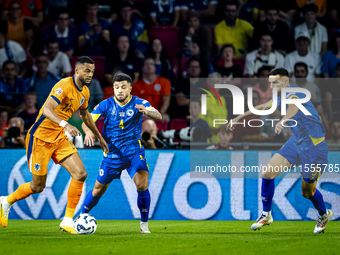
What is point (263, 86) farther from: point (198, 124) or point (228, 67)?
point (198, 124)

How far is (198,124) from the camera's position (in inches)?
362

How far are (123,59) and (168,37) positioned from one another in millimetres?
1532

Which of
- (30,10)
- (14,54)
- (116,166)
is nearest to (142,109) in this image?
(116,166)

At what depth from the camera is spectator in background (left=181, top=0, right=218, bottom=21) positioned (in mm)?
12586

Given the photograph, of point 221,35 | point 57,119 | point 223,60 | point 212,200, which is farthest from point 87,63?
point 221,35

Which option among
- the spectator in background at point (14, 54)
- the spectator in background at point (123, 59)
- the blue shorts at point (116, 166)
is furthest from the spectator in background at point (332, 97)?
the spectator in background at point (14, 54)

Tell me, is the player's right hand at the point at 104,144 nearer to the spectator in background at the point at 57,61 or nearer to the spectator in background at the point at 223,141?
the spectator in background at the point at 223,141

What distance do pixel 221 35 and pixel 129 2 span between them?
2.72 metres

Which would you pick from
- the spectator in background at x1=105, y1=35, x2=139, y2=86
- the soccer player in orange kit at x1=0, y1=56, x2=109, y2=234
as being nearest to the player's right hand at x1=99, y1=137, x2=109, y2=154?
the soccer player in orange kit at x1=0, y1=56, x2=109, y2=234

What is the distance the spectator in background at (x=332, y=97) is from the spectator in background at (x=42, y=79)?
20.0 ft

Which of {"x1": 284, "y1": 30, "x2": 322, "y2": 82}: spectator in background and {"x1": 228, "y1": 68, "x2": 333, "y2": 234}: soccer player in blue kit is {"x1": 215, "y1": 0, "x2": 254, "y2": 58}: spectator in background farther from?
{"x1": 228, "y1": 68, "x2": 333, "y2": 234}: soccer player in blue kit

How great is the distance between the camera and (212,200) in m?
8.74

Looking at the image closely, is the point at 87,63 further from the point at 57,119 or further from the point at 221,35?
the point at 221,35

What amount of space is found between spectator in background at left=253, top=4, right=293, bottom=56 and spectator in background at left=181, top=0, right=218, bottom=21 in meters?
1.48
